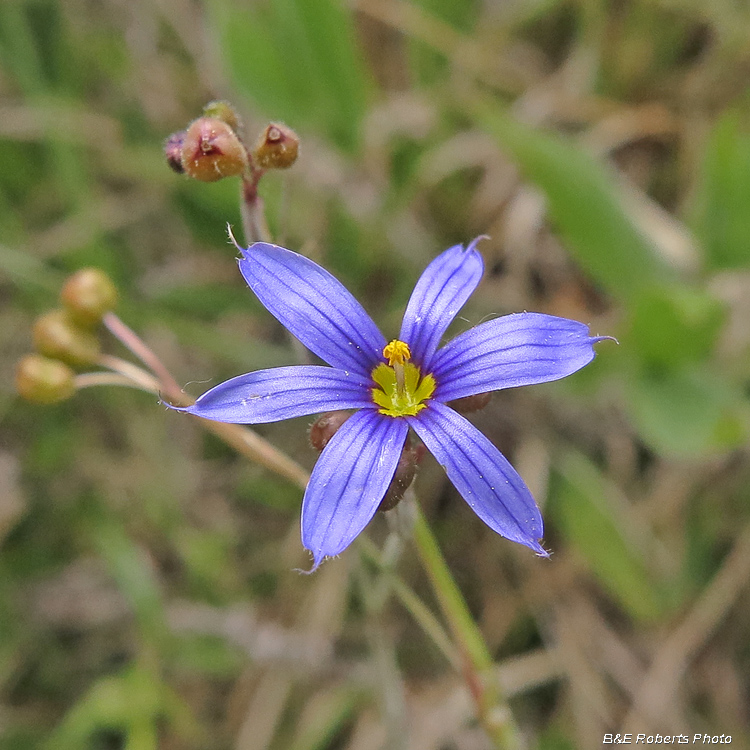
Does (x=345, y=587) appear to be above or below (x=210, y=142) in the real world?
below

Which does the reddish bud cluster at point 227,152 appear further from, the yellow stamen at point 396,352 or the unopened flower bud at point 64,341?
the unopened flower bud at point 64,341

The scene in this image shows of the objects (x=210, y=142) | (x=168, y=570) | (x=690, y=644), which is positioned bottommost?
(x=690, y=644)

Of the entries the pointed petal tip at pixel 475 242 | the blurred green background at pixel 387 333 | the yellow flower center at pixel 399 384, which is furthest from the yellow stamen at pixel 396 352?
the blurred green background at pixel 387 333

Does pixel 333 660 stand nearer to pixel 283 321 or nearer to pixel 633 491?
pixel 633 491

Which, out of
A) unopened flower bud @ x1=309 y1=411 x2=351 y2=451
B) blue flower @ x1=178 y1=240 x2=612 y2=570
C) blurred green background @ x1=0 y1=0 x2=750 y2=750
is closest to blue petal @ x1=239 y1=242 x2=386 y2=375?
blue flower @ x1=178 y1=240 x2=612 y2=570

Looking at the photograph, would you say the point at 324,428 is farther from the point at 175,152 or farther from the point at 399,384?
the point at 175,152

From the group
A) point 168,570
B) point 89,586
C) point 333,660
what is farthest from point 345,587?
point 89,586

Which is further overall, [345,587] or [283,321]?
[345,587]

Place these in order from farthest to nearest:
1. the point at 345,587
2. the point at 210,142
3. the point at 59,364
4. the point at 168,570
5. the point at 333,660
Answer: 1. the point at 168,570
2. the point at 345,587
3. the point at 333,660
4. the point at 59,364
5. the point at 210,142
